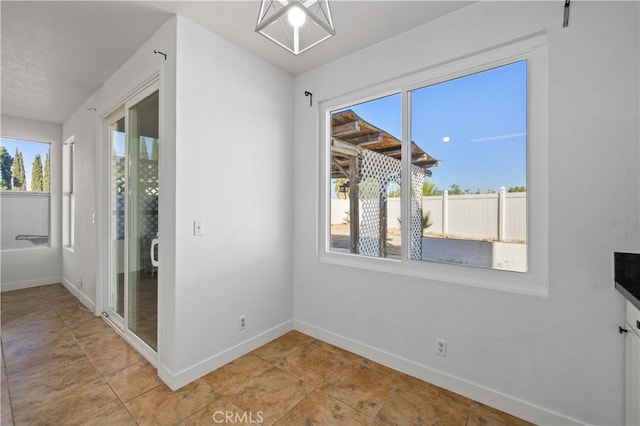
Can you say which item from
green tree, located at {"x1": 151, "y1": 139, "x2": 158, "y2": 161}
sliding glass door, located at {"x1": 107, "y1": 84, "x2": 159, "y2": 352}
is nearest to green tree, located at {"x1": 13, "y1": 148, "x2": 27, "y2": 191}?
sliding glass door, located at {"x1": 107, "y1": 84, "x2": 159, "y2": 352}

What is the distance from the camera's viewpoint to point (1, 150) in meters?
4.20

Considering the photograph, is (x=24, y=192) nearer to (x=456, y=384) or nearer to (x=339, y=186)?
(x=339, y=186)

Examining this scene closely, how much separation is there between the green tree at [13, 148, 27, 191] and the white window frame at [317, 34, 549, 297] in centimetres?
554

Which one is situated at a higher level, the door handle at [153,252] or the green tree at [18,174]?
the green tree at [18,174]

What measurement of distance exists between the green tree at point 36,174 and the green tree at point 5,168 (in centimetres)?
25

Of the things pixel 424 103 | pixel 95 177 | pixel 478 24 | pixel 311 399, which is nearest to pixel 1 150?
pixel 95 177

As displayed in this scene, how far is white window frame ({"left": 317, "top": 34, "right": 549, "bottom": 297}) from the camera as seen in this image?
5.55ft

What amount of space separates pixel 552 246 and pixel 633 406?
0.79 m

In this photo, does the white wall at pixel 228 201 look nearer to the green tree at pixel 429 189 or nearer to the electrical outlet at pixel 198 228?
the electrical outlet at pixel 198 228

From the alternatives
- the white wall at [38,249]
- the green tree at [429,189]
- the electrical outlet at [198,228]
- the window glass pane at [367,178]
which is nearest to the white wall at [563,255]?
the window glass pane at [367,178]

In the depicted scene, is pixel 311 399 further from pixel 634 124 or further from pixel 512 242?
pixel 634 124

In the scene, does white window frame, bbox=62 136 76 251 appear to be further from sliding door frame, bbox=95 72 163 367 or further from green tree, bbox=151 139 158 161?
green tree, bbox=151 139 158 161

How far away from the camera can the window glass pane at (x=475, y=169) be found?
6.00 ft

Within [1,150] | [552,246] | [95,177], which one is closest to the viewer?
[552,246]
